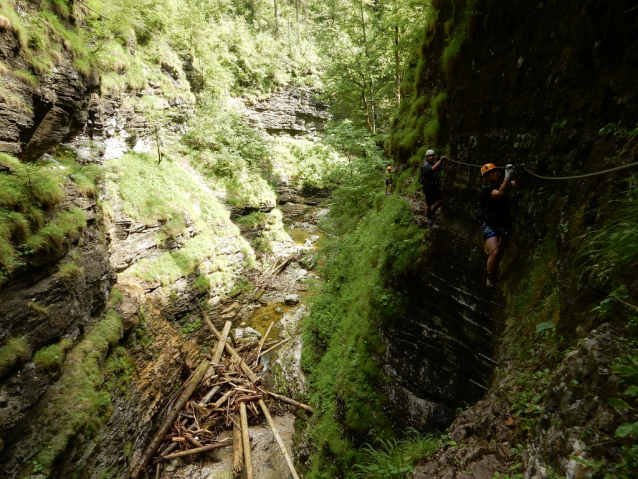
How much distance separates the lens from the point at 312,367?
9.95m

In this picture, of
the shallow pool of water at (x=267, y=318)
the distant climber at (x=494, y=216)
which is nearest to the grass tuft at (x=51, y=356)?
the shallow pool of water at (x=267, y=318)

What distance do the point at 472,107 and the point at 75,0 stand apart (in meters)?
14.4

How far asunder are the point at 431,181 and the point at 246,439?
9.44 m

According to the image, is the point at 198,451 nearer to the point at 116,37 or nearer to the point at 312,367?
the point at 312,367

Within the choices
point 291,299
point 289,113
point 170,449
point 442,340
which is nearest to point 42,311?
point 170,449

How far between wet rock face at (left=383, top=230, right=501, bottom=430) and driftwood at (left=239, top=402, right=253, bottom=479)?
553cm

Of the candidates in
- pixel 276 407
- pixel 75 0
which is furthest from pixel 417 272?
pixel 75 0

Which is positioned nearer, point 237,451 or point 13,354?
point 13,354

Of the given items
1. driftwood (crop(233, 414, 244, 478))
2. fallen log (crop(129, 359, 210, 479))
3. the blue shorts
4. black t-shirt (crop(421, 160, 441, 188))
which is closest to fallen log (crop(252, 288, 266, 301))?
fallen log (crop(129, 359, 210, 479))

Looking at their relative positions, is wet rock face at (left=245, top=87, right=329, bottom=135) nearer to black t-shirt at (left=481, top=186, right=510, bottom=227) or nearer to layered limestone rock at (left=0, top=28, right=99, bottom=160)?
layered limestone rock at (left=0, top=28, right=99, bottom=160)

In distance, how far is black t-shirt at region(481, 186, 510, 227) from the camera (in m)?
3.77

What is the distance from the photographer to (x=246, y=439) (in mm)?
9016

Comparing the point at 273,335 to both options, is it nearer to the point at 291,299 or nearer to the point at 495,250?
the point at 291,299

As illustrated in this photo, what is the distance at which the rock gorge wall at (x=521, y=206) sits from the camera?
223 centimetres
